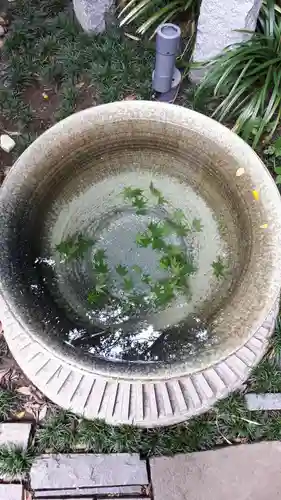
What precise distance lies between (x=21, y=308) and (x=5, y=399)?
74 cm

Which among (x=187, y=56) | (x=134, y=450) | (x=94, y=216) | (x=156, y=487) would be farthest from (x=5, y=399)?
(x=187, y=56)

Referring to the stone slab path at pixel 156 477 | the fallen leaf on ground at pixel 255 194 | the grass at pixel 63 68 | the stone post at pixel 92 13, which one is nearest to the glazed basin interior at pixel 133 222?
the fallen leaf on ground at pixel 255 194

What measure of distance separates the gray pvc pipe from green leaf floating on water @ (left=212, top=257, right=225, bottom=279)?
39.8 inches

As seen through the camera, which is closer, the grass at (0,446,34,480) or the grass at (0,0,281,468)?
the grass at (0,446,34,480)

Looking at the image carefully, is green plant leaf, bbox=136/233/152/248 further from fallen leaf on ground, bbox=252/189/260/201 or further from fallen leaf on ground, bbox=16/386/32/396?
fallen leaf on ground, bbox=16/386/32/396

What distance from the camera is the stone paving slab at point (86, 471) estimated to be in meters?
2.11

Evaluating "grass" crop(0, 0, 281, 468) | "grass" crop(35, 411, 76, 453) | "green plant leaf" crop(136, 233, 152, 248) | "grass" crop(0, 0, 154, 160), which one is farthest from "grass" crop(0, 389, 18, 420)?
"grass" crop(0, 0, 154, 160)

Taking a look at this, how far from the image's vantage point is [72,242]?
2.29 m

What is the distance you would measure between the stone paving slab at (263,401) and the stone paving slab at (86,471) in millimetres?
546

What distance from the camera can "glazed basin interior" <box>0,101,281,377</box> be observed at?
177cm

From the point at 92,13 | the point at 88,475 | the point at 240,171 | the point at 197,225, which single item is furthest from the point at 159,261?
the point at 92,13

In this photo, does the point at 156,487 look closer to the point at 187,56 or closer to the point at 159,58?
the point at 159,58

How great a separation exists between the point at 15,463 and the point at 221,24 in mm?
2256

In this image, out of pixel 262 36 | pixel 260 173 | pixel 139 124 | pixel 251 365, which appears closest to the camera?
pixel 260 173
